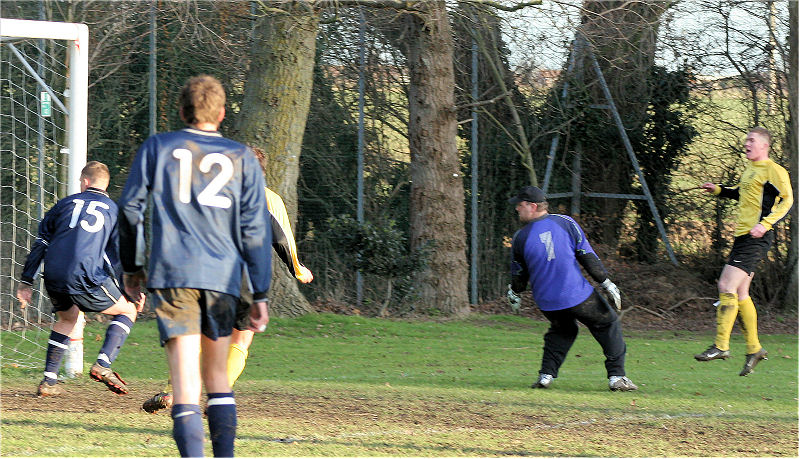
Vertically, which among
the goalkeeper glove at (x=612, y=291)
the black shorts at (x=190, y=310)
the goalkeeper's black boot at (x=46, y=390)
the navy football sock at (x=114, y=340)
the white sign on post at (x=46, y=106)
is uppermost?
the white sign on post at (x=46, y=106)

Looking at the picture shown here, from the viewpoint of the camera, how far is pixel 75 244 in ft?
22.2

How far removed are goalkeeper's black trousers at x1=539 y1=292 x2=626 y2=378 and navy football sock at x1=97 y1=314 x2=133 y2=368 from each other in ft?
11.2

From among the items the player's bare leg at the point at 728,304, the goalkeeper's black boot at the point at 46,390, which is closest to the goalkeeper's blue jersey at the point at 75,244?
the goalkeeper's black boot at the point at 46,390

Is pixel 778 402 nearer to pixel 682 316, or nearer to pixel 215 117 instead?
pixel 215 117

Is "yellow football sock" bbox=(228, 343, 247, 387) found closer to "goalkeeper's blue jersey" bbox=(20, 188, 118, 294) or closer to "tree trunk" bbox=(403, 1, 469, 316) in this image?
"goalkeeper's blue jersey" bbox=(20, 188, 118, 294)

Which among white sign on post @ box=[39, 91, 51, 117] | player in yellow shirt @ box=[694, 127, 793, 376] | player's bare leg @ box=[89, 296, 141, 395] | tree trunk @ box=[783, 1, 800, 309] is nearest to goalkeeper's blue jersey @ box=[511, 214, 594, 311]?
player in yellow shirt @ box=[694, 127, 793, 376]

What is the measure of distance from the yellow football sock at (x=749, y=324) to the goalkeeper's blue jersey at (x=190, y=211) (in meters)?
5.72

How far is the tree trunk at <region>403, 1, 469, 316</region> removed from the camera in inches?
552

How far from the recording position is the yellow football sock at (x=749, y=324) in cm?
841

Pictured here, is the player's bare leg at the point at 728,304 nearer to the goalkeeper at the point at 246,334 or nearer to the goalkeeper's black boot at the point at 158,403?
the goalkeeper at the point at 246,334

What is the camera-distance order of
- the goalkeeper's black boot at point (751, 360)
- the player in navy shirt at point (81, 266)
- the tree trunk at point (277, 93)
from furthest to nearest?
the tree trunk at point (277, 93) < the goalkeeper's black boot at point (751, 360) < the player in navy shirt at point (81, 266)

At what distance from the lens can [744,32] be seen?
14.8 meters

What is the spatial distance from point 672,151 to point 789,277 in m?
2.75

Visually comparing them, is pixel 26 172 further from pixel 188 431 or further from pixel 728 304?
pixel 188 431
